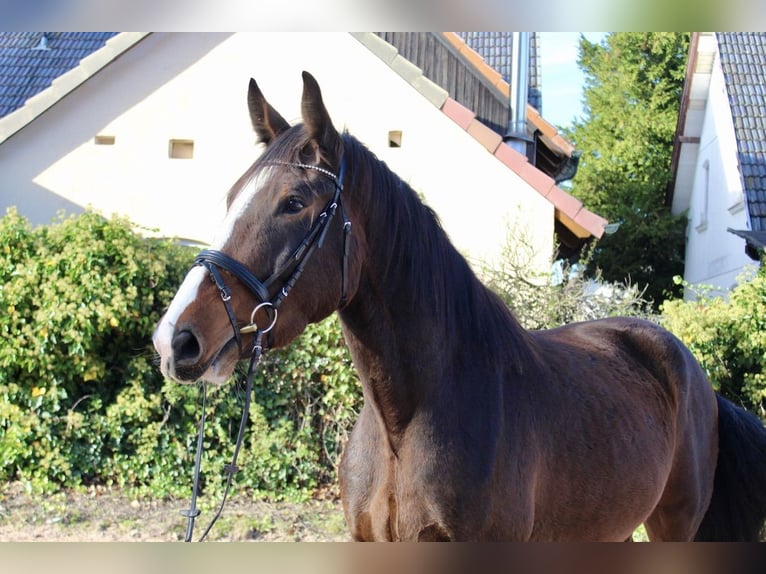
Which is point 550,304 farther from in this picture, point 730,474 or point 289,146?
point 289,146

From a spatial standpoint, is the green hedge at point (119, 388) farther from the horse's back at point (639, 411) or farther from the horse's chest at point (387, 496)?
the horse's chest at point (387, 496)

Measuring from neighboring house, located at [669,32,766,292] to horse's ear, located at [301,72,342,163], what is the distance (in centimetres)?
1037

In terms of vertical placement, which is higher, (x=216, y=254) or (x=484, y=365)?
(x=216, y=254)

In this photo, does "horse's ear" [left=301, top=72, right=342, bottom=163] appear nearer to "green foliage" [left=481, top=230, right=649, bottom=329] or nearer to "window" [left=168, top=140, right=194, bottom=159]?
"green foliage" [left=481, top=230, right=649, bottom=329]

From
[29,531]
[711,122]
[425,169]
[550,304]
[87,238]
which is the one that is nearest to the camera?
[29,531]

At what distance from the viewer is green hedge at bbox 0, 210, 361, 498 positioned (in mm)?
7184

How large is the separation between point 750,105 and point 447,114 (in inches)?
276

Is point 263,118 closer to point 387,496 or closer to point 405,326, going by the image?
point 405,326

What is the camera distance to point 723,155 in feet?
52.6

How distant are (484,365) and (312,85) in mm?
1053

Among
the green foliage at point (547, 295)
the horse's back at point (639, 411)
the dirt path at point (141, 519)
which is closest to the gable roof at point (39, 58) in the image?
the dirt path at point (141, 519)

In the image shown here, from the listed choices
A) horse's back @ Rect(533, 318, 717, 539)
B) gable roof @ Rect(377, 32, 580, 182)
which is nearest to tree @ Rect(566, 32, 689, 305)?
gable roof @ Rect(377, 32, 580, 182)

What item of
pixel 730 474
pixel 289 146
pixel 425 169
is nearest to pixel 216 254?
pixel 289 146

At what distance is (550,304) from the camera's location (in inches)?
313
